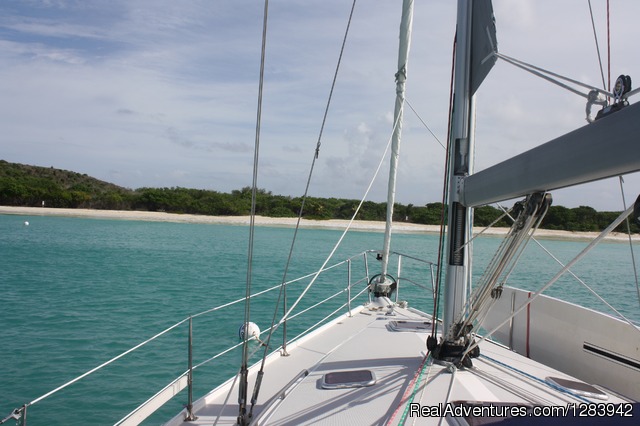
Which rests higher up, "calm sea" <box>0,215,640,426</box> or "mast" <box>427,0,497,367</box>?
"mast" <box>427,0,497,367</box>

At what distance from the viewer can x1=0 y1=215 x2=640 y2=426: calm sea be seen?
5.37m

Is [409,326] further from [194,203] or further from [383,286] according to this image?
[194,203]

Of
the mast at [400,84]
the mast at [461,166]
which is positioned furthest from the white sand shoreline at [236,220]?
the mast at [461,166]

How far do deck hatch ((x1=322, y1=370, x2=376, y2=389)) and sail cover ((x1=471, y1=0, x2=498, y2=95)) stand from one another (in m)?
2.17

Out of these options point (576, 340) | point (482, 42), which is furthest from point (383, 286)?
point (482, 42)

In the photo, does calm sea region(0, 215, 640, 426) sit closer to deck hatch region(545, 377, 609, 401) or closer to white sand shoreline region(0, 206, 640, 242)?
deck hatch region(545, 377, 609, 401)

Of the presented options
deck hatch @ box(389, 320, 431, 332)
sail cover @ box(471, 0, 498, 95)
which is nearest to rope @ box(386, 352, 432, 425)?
deck hatch @ box(389, 320, 431, 332)

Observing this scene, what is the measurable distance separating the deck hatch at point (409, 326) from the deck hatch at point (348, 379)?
1485 millimetres

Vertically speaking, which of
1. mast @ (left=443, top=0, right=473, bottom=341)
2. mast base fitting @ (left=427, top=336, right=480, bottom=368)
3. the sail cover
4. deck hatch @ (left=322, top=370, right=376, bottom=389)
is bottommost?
deck hatch @ (left=322, top=370, right=376, bottom=389)

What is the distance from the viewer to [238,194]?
5625 centimetres

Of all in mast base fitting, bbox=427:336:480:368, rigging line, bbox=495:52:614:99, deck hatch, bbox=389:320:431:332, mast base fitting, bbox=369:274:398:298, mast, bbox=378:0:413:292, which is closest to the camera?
rigging line, bbox=495:52:614:99

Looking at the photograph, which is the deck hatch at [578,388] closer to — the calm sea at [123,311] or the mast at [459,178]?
the mast at [459,178]

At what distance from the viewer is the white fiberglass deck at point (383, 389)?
266cm

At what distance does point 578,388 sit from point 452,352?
85 centimetres
